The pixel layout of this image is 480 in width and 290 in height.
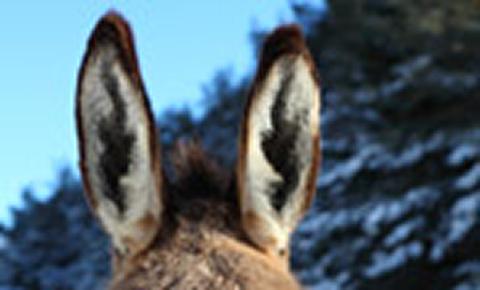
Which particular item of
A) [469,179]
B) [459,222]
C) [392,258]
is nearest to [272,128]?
[459,222]

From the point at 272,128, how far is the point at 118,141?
0.39 meters

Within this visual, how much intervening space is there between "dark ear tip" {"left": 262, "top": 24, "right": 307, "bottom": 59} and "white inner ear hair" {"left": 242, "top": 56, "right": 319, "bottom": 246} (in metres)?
0.02

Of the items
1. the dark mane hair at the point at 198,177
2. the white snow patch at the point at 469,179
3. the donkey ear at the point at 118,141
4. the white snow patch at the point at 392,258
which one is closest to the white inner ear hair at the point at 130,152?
the donkey ear at the point at 118,141

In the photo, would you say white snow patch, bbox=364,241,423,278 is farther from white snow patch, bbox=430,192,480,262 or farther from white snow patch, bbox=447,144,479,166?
white snow patch, bbox=447,144,479,166

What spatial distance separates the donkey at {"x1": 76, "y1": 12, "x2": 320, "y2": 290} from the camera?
2.71 m

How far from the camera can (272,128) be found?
2.85 metres

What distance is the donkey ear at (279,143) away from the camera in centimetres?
274

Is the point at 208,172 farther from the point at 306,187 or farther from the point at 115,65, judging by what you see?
the point at 115,65

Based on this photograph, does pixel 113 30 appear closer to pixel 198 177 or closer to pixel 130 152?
pixel 130 152

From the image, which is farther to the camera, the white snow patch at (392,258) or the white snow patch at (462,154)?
the white snow patch at (462,154)

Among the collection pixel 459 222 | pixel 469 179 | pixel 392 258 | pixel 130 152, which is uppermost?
pixel 469 179

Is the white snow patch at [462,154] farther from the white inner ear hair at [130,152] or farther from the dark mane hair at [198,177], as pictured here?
the white inner ear hair at [130,152]

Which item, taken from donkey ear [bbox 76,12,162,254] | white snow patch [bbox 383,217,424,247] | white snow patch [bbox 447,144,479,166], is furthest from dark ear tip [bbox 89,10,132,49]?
white snow patch [bbox 447,144,479,166]

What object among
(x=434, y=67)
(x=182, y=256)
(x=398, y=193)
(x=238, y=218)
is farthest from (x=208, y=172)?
(x=434, y=67)
